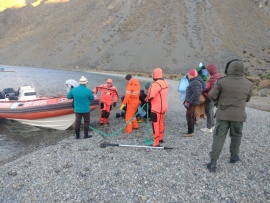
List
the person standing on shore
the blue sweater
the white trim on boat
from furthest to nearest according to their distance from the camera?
the white trim on boat, the blue sweater, the person standing on shore

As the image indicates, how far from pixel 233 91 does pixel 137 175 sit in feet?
7.16

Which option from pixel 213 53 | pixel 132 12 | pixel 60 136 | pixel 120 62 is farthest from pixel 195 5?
pixel 60 136

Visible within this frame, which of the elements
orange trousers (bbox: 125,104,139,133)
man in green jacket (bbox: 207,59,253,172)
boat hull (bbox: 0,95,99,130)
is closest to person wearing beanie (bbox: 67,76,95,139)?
orange trousers (bbox: 125,104,139,133)

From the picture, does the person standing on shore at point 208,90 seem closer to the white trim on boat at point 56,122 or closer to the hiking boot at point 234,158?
the hiking boot at point 234,158

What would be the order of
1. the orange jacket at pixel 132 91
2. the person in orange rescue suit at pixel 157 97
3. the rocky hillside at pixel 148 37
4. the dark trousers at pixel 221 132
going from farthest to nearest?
the rocky hillside at pixel 148 37 → the orange jacket at pixel 132 91 → the person in orange rescue suit at pixel 157 97 → the dark trousers at pixel 221 132

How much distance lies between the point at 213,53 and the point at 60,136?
5423 cm

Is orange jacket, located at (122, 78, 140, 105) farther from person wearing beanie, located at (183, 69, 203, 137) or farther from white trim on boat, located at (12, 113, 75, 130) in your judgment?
white trim on boat, located at (12, 113, 75, 130)

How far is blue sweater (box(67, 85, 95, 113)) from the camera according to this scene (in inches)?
284

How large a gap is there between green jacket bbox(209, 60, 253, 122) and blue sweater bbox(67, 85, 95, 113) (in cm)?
364

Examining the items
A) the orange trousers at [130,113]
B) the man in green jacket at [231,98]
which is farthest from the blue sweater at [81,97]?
the man in green jacket at [231,98]

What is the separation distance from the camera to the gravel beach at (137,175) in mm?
4223

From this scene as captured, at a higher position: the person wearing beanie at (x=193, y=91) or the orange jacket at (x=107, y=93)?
the person wearing beanie at (x=193, y=91)

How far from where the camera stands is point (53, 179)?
4883mm

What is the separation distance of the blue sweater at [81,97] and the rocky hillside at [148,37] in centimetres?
4207
